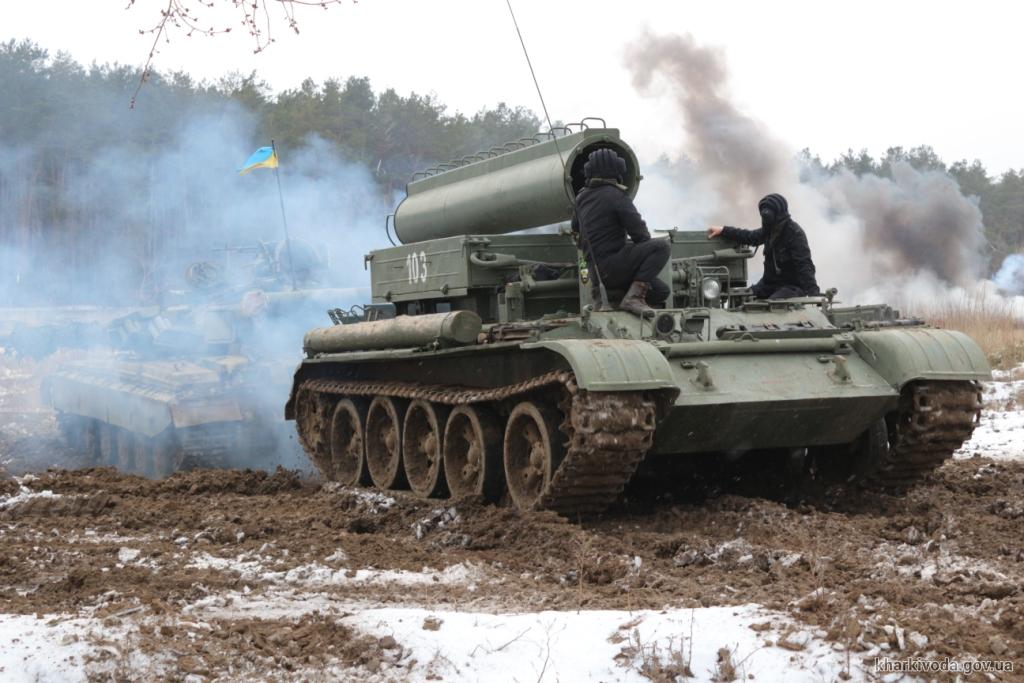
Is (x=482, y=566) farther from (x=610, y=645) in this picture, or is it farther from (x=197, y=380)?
Answer: (x=197, y=380)

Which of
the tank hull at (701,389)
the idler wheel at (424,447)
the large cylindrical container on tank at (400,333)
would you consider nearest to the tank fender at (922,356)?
the tank hull at (701,389)

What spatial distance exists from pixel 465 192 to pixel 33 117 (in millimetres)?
25356

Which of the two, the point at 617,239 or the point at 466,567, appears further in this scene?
the point at 617,239

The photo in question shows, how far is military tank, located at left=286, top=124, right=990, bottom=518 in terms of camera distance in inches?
351

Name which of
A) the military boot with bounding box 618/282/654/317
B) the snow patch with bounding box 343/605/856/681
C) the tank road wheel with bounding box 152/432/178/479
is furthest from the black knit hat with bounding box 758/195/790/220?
the tank road wheel with bounding box 152/432/178/479

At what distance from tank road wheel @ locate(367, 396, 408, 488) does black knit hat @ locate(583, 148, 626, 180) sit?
9.27ft

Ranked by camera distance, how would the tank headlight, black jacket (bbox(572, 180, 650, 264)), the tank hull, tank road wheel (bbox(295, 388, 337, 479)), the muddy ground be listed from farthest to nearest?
tank road wheel (bbox(295, 388, 337, 479)) → the tank headlight → black jacket (bbox(572, 180, 650, 264)) → the tank hull → the muddy ground

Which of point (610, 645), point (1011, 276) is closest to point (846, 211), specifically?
point (1011, 276)

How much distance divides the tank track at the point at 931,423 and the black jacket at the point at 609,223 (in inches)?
84.0

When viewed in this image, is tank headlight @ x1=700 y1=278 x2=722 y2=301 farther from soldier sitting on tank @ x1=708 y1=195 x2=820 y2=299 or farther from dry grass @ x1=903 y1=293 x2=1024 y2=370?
dry grass @ x1=903 y1=293 x2=1024 y2=370

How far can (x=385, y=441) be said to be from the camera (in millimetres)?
12453

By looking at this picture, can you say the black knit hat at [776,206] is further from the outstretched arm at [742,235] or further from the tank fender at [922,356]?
the tank fender at [922,356]

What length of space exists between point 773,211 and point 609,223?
1703 mm

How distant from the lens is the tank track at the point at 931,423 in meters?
9.55
